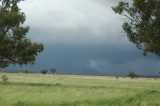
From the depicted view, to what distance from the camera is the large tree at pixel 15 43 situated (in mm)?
67125

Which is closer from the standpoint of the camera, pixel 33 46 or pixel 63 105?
pixel 63 105

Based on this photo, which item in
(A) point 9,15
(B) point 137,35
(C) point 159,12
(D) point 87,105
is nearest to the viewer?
(D) point 87,105

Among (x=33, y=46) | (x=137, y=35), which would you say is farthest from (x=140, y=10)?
(x=33, y=46)

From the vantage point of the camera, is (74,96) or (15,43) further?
(15,43)

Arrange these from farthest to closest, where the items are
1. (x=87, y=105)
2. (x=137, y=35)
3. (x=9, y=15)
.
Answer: (x=9, y=15), (x=137, y=35), (x=87, y=105)

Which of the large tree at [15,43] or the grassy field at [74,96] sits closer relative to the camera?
the grassy field at [74,96]

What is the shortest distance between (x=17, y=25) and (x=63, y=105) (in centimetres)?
4030

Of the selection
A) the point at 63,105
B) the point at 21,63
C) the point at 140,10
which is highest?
A: the point at 140,10

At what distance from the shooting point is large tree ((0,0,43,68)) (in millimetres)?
67125

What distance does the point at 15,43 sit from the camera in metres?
68.1

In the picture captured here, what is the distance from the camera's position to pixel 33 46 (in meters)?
67.8

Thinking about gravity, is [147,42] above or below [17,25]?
below

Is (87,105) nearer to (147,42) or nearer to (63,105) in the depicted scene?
(63,105)

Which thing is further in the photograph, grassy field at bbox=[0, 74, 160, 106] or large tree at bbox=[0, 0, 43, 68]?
large tree at bbox=[0, 0, 43, 68]
